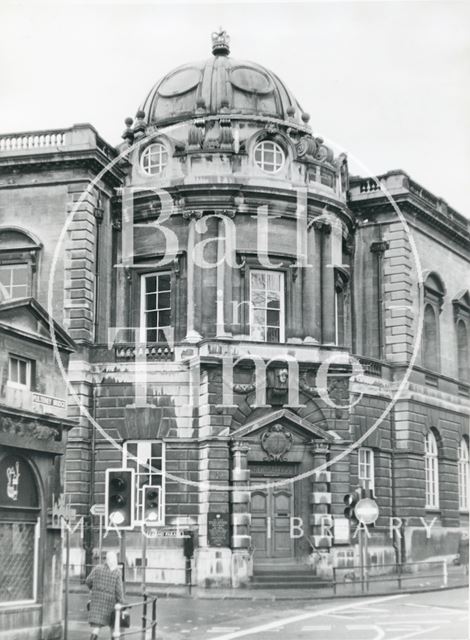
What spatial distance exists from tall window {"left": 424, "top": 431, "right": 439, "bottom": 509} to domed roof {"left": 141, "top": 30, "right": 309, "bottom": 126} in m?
13.0

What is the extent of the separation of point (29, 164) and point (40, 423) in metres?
18.3

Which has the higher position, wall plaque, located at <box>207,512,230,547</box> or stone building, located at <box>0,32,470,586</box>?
stone building, located at <box>0,32,470,586</box>

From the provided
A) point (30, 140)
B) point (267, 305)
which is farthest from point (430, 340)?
point (30, 140)

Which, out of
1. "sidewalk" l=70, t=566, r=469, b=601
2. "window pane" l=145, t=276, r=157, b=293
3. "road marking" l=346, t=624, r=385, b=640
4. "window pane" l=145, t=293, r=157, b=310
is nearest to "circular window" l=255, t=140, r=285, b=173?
"window pane" l=145, t=276, r=157, b=293

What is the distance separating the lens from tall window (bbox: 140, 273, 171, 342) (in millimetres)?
37938

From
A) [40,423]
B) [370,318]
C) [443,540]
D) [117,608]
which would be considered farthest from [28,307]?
[443,540]

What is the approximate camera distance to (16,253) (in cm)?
3719

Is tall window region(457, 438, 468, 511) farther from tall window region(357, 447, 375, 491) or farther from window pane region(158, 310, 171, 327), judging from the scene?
window pane region(158, 310, 171, 327)

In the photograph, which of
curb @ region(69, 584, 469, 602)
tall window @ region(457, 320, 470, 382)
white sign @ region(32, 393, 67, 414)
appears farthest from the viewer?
tall window @ region(457, 320, 470, 382)

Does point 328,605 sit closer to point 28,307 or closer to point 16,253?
point 28,307

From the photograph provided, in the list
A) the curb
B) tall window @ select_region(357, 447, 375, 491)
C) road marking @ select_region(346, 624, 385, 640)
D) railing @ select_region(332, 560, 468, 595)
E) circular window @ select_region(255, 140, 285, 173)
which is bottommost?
road marking @ select_region(346, 624, 385, 640)

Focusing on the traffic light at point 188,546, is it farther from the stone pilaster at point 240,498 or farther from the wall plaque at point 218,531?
the stone pilaster at point 240,498

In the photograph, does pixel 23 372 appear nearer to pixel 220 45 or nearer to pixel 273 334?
pixel 273 334

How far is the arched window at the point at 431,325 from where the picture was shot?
1698 inches
